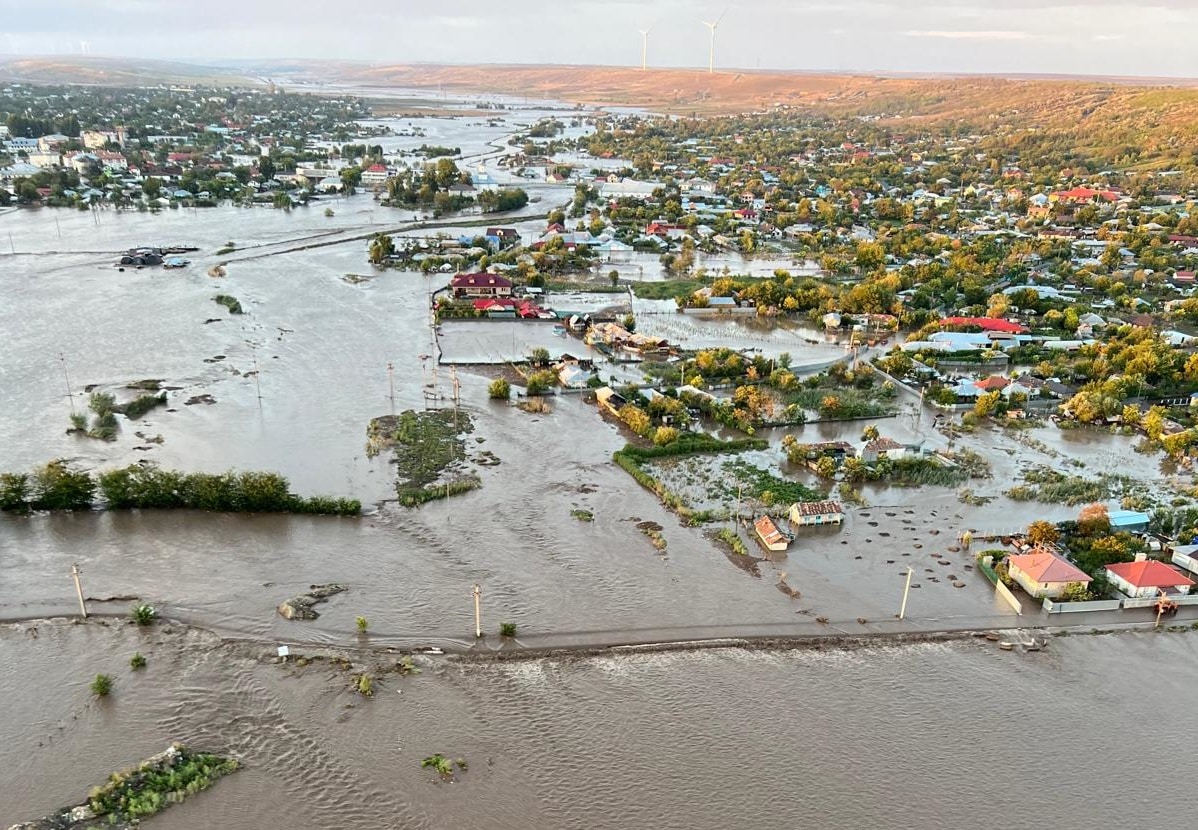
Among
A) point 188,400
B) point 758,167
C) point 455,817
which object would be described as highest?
point 758,167

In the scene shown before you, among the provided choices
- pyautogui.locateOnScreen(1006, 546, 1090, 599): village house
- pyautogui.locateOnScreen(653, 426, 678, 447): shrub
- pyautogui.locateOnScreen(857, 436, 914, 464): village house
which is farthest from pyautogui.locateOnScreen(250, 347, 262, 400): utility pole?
pyautogui.locateOnScreen(1006, 546, 1090, 599): village house

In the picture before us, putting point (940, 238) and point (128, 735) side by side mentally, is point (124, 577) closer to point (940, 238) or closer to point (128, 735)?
point (128, 735)

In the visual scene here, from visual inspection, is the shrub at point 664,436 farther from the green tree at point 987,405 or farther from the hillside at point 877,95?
the hillside at point 877,95

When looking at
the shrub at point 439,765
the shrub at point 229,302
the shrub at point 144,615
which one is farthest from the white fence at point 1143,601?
the shrub at point 229,302

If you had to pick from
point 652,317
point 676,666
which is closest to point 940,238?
point 652,317

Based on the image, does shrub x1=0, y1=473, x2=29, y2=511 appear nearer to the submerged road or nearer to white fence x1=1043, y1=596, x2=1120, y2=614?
the submerged road

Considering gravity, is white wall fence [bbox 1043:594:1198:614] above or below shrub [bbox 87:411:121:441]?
below

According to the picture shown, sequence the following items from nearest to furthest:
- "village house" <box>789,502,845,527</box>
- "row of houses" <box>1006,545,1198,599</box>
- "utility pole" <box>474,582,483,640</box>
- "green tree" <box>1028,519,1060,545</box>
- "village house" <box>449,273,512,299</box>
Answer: "utility pole" <box>474,582,483,640</box> → "row of houses" <box>1006,545,1198,599</box> → "green tree" <box>1028,519,1060,545</box> → "village house" <box>789,502,845,527</box> → "village house" <box>449,273,512,299</box>
